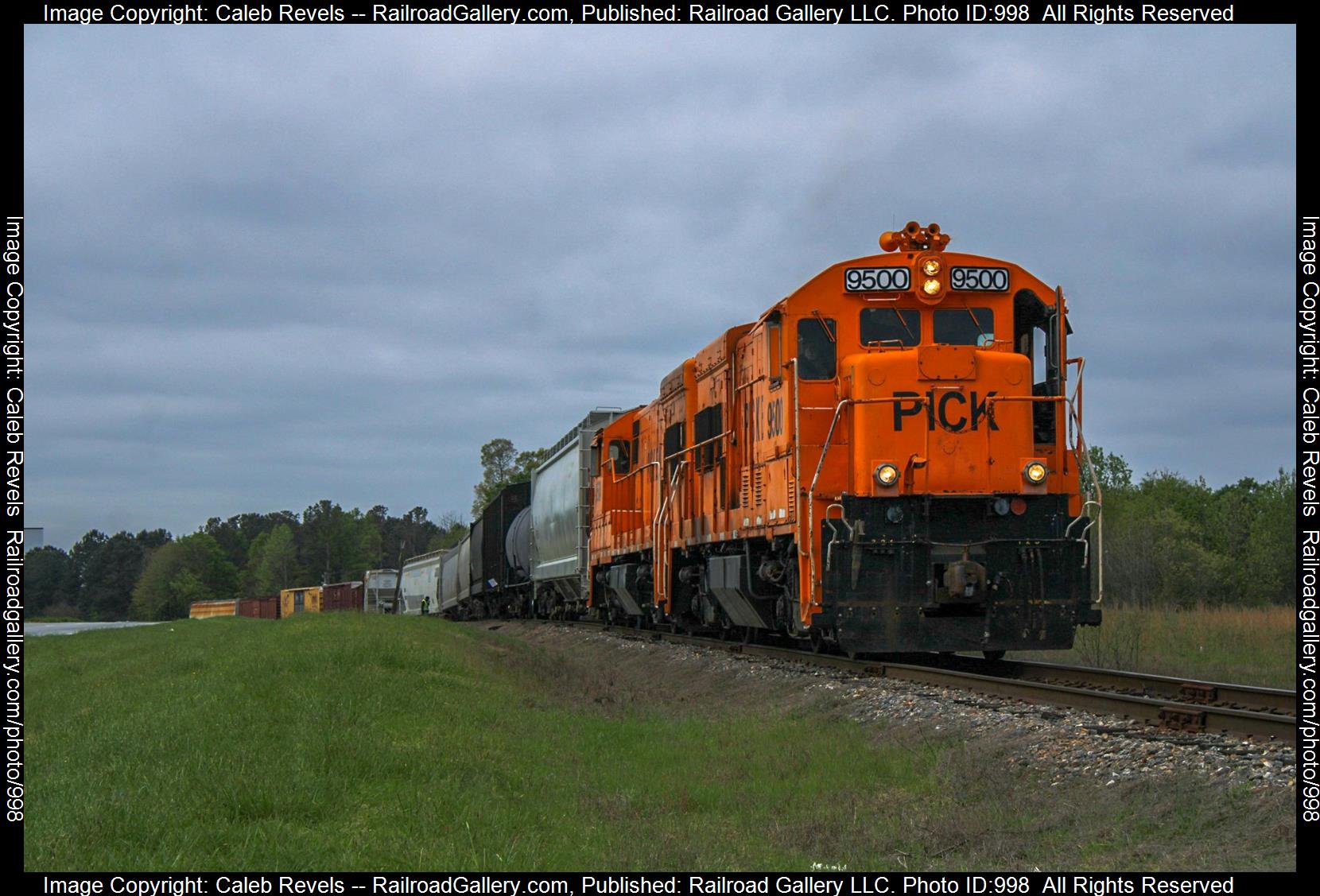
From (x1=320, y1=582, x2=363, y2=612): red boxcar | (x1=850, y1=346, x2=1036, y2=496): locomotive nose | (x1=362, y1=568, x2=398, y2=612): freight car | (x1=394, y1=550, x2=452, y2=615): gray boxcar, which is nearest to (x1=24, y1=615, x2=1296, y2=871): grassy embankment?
(x1=850, y1=346, x2=1036, y2=496): locomotive nose

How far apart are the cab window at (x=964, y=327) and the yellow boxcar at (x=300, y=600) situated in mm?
58885

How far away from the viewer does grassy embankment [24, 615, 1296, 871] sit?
18.5 feet

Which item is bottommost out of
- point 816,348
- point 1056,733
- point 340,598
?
point 340,598

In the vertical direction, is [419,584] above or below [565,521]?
below

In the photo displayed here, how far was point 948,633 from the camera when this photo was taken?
11602 millimetres

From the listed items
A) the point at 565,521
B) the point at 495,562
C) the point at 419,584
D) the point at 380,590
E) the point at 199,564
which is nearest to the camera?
the point at 565,521

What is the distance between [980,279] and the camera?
12.8 m

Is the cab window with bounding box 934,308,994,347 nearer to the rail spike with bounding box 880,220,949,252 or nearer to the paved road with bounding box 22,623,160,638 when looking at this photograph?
the rail spike with bounding box 880,220,949,252

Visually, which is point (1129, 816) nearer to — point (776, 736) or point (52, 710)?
point (776, 736)

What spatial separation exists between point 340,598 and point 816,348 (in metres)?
56.7

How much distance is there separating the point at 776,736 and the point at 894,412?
12.4 feet

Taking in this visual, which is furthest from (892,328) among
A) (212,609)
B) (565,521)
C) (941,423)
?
(212,609)

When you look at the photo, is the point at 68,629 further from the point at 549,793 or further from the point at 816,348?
the point at 549,793
